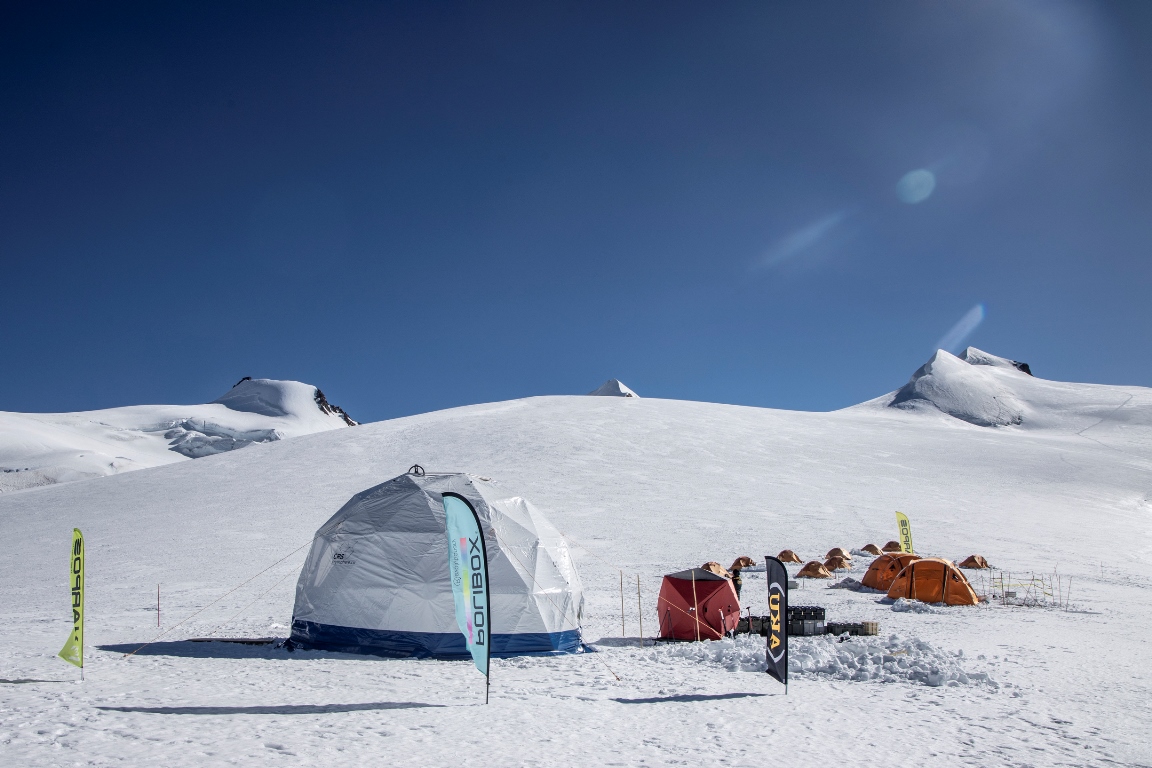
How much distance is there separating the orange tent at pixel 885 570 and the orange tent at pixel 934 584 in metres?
2.13

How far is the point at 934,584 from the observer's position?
18047mm

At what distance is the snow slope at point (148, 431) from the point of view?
8556cm

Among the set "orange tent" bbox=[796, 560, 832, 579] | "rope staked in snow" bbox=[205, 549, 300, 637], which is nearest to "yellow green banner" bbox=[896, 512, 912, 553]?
"orange tent" bbox=[796, 560, 832, 579]

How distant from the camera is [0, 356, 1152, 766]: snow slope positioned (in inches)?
273

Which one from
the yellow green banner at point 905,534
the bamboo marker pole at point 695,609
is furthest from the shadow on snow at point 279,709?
the yellow green banner at point 905,534

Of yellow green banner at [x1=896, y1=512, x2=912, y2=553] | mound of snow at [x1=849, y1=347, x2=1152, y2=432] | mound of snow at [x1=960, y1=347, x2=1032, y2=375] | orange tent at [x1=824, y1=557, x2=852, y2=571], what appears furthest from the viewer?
mound of snow at [x1=960, y1=347, x2=1032, y2=375]

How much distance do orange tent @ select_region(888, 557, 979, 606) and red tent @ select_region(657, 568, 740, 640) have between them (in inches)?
284

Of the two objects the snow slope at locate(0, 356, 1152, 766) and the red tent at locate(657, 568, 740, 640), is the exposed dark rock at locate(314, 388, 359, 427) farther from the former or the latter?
the red tent at locate(657, 568, 740, 640)

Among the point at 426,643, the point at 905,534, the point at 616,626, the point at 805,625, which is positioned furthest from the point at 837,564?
the point at 426,643

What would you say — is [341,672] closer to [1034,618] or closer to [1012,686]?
[1012,686]

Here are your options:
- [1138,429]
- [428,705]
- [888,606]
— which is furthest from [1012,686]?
[1138,429]

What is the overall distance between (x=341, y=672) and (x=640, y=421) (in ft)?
149

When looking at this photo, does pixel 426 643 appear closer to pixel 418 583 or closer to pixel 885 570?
pixel 418 583

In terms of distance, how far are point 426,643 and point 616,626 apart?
16.0ft
